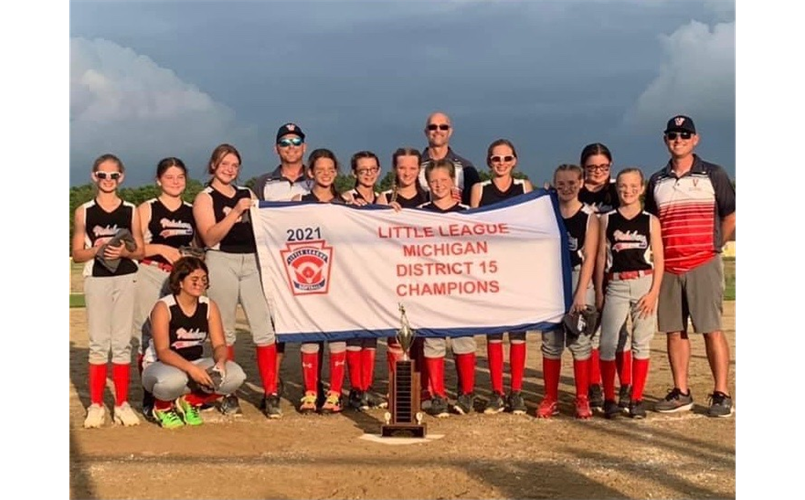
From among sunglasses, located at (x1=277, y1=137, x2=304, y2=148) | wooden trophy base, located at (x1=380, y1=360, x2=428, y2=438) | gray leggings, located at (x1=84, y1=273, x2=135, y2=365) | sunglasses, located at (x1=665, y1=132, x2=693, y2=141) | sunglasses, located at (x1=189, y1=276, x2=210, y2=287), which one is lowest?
wooden trophy base, located at (x1=380, y1=360, x2=428, y2=438)

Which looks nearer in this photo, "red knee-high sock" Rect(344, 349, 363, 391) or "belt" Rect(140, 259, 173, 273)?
"belt" Rect(140, 259, 173, 273)

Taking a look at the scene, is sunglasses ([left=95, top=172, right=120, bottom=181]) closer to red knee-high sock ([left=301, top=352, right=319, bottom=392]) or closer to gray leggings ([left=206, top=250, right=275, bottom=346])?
gray leggings ([left=206, top=250, right=275, bottom=346])

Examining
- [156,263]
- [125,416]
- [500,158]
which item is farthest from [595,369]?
[125,416]

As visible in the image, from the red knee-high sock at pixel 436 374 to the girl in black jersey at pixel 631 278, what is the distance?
1.32 meters

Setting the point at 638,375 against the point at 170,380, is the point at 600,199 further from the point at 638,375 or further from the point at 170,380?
the point at 170,380

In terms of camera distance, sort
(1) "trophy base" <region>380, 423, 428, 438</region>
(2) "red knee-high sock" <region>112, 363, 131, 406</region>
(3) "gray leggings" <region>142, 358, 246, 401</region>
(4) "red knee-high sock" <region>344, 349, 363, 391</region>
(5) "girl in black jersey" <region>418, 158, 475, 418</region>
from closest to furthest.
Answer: (1) "trophy base" <region>380, 423, 428, 438</region> < (3) "gray leggings" <region>142, 358, 246, 401</region> < (2) "red knee-high sock" <region>112, 363, 131, 406</region> < (5) "girl in black jersey" <region>418, 158, 475, 418</region> < (4) "red knee-high sock" <region>344, 349, 363, 391</region>

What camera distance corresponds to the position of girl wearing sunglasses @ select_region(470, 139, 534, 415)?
820cm

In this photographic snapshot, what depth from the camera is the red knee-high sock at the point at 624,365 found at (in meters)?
8.08

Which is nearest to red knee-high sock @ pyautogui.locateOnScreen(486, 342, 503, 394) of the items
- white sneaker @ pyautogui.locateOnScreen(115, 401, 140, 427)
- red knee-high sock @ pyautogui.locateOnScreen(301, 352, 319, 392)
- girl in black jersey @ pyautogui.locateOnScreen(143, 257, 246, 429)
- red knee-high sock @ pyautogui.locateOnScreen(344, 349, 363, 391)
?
red knee-high sock @ pyautogui.locateOnScreen(344, 349, 363, 391)

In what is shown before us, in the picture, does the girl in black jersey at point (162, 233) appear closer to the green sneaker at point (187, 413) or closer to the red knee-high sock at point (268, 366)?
the green sneaker at point (187, 413)

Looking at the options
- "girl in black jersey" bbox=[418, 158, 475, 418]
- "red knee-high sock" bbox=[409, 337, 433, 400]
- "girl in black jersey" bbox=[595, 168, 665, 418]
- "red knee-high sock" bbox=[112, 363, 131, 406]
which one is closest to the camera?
"girl in black jersey" bbox=[595, 168, 665, 418]

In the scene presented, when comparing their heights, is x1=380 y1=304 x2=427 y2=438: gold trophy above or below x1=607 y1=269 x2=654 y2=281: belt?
below
